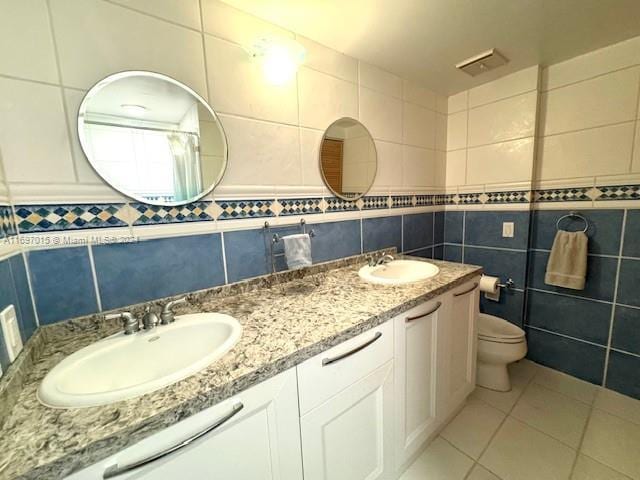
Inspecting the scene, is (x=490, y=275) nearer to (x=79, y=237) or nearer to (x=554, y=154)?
(x=554, y=154)

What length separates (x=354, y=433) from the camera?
872 millimetres

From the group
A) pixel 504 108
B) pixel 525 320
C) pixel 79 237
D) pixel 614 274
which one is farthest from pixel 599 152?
pixel 79 237

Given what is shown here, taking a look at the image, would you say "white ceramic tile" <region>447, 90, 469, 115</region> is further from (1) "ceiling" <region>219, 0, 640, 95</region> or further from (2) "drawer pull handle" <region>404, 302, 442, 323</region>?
(2) "drawer pull handle" <region>404, 302, 442, 323</region>

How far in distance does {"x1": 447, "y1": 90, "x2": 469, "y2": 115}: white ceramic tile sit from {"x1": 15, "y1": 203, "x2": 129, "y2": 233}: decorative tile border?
2.26 metres

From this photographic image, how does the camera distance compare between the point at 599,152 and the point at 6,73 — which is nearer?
the point at 6,73

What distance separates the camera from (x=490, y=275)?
1.93m

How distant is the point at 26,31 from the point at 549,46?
7.33 feet

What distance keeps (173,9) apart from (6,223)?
0.87 m

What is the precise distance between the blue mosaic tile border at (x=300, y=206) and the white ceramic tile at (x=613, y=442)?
1717 millimetres

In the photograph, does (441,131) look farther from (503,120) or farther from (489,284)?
(489,284)

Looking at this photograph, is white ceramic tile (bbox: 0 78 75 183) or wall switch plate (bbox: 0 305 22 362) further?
white ceramic tile (bbox: 0 78 75 183)

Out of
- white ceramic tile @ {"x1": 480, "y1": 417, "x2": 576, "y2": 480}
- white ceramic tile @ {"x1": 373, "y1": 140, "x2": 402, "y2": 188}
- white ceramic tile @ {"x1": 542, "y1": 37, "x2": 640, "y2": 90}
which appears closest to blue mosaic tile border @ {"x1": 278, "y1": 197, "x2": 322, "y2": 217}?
white ceramic tile @ {"x1": 373, "y1": 140, "x2": 402, "y2": 188}

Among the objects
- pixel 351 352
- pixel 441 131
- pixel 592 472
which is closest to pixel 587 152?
pixel 441 131

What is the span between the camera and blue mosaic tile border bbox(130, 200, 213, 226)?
905mm
